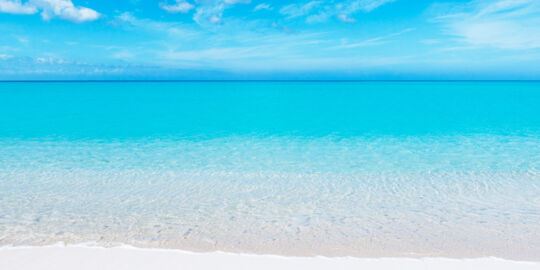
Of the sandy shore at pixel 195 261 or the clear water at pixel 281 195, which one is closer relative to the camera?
the sandy shore at pixel 195 261

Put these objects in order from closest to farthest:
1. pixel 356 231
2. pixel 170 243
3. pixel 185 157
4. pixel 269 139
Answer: pixel 170 243 < pixel 356 231 < pixel 185 157 < pixel 269 139

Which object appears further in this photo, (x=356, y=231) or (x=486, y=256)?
(x=356, y=231)

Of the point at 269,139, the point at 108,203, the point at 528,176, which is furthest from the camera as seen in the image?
the point at 269,139

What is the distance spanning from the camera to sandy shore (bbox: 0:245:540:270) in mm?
3561

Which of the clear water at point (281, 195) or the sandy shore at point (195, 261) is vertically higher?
the sandy shore at point (195, 261)

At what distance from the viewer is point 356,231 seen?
4.71 meters

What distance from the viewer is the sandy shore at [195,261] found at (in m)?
3.56

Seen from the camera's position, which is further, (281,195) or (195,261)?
(281,195)

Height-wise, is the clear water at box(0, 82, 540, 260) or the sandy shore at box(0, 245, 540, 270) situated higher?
the sandy shore at box(0, 245, 540, 270)

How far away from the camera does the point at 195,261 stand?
3656mm

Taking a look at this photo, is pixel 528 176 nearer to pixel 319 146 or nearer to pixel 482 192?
pixel 482 192

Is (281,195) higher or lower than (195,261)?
lower

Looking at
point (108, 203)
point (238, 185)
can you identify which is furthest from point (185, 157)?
point (108, 203)

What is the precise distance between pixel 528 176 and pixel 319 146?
5200 millimetres
